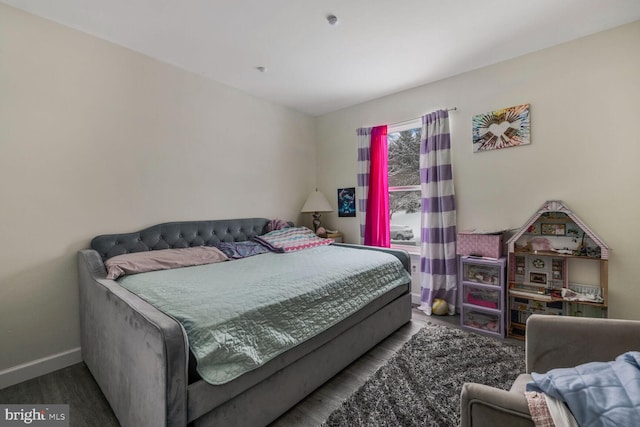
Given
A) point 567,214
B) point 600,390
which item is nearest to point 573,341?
point 600,390

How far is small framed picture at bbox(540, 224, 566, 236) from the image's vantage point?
2375mm

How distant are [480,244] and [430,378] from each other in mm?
1389

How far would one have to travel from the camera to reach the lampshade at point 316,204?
3740 mm

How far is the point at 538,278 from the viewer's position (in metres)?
2.48

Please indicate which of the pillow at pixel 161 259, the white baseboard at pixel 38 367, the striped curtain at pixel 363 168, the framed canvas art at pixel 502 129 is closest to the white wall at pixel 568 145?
the framed canvas art at pixel 502 129

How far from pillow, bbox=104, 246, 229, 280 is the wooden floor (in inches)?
29.1

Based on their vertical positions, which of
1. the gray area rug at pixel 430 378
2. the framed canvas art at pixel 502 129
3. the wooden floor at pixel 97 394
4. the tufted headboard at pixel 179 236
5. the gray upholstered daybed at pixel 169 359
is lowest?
the wooden floor at pixel 97 394

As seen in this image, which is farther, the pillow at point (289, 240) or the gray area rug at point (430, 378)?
the pillow at point (289, 240)

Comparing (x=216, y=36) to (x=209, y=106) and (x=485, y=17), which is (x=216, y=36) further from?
(x=485, y=17)

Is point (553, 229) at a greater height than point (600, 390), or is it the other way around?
point (553, 229)

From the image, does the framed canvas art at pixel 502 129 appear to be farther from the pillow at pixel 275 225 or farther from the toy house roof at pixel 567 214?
the pillow at pixel 275 225

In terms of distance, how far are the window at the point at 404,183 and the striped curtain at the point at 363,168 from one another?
310 millimetres

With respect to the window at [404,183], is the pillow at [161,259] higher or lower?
lower

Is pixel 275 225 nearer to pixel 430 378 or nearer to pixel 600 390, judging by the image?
pixel 430 378
